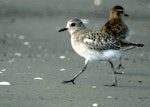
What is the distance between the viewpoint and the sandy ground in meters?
9.43

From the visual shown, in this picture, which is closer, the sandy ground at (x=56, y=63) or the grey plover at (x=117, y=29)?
the sandy ground at (x=56, y=63)

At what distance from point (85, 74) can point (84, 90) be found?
151 centimetres

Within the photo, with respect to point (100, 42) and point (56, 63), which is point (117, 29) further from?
point (100, 42)

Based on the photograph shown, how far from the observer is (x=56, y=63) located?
12.6 m

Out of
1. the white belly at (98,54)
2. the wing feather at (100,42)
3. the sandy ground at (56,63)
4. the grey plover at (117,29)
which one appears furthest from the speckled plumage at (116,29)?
the white belly at (98,54)

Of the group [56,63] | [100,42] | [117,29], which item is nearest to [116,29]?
[117,29]

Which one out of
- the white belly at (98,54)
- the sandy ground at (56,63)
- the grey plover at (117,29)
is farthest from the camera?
the grey plover at (117,29)

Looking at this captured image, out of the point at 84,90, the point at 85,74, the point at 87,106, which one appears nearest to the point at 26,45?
the point at 85,74

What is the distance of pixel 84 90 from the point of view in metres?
10.0

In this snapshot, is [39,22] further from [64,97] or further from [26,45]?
[64,97]

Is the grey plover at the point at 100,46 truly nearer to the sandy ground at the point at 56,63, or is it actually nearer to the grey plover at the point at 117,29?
the sandy ground at the point at 56,63

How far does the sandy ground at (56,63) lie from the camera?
30.9 ft

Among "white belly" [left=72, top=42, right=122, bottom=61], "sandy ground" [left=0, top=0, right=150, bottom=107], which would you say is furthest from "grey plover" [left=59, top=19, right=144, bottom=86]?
"sandy ground" [left=0, top=0, right=150, bottom=107]

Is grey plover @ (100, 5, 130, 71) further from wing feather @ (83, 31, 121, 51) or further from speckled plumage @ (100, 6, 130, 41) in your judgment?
wing feather @ (83, 31, 121, 51)
